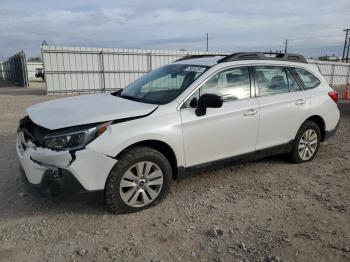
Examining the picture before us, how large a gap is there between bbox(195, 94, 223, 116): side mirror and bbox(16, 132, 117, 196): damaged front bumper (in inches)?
46.8

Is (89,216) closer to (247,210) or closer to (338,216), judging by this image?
(247,210)

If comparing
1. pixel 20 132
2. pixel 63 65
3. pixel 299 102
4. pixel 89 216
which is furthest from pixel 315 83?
pixel 63 65

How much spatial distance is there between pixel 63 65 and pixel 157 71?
15.3 m

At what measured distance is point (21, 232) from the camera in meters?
3.31

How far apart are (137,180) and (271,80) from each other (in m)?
2.52

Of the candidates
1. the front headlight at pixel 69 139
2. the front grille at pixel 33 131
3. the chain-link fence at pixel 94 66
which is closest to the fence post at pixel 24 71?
the chain-link fence at pixel 94 66

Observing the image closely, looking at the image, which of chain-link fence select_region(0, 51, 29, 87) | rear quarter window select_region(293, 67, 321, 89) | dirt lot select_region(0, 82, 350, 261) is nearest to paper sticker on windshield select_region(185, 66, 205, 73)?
dirt lot select_region(0, 82, 350, 261)

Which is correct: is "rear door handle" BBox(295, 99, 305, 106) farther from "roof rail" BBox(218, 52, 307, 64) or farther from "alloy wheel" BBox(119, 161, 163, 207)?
"alloy wheel" BBox(119, 161, 163, 207)

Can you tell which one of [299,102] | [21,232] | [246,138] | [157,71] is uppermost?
[157,71]

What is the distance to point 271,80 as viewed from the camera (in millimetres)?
4773

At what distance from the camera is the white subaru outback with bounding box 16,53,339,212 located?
326 centimetres

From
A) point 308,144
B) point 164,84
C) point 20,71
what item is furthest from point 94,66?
point 308,144

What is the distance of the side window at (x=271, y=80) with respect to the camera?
4.61 m

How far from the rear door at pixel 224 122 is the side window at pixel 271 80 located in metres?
0.21
